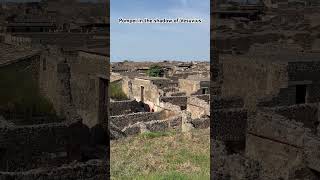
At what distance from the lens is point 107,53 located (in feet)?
15.0

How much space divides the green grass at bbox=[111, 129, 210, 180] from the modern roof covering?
259 cm

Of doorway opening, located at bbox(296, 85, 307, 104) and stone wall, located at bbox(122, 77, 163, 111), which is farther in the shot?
stone wall, located at bbox(122, 77, 163, 111)

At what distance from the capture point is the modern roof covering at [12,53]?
4207 mm

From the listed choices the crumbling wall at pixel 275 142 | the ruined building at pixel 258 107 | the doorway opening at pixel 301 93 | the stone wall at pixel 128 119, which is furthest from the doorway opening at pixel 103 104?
the stone wall at pixel 128 119

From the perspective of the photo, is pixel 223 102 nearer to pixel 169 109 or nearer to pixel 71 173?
pixel 71 173

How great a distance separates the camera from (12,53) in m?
4.28

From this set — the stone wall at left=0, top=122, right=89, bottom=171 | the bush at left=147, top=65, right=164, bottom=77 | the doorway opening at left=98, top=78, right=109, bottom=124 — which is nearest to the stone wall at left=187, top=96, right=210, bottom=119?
the doorway opening at left=98, top=78, right=109, bottom=124

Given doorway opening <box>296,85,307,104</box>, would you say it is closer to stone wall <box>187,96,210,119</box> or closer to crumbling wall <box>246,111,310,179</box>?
crumbling wall <box>246,111,310,179</box>

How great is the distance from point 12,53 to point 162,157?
15.1ft

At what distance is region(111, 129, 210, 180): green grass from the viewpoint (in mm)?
7156

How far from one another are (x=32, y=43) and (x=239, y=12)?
224 centimetres

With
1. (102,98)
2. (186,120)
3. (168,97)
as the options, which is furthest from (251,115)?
(168,97)

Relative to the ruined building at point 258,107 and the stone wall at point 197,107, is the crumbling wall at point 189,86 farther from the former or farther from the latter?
the ruined building at point 258,107

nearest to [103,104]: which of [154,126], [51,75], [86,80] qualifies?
[86,80]
